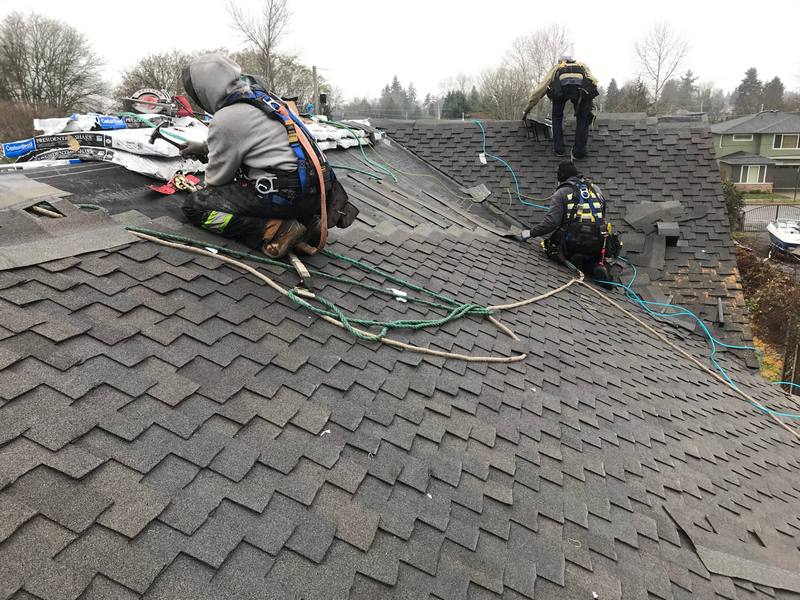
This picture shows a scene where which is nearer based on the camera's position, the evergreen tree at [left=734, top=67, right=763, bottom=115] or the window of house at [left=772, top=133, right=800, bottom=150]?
the window of house at [left=772, top=133, right=800, bottom=150]

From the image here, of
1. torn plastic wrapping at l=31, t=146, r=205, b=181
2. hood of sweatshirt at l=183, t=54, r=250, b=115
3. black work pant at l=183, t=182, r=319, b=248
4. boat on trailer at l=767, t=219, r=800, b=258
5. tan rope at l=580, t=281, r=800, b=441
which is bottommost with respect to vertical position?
boat on trailer at l=767, t=219, r=800, b=258

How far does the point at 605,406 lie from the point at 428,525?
189cm

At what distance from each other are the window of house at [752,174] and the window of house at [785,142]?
10.8 ft

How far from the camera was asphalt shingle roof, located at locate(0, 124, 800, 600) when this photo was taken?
4.85ft

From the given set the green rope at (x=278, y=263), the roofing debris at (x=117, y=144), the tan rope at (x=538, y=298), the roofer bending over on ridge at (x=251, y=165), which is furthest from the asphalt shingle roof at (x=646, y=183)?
the roofer bending over on ridge at (x=251, y=165)

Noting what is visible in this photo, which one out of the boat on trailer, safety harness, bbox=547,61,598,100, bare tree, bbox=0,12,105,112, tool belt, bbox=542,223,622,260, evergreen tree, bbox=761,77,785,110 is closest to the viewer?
tool belt, bbox=542,223,622,260

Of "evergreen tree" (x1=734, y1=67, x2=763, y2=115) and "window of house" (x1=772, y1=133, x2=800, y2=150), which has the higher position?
"evergreen tree" (x1=734, y1=67, x2=763, y2=115)

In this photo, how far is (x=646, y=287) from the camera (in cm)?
638

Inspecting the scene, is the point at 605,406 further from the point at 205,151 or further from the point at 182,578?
the point at 205,151

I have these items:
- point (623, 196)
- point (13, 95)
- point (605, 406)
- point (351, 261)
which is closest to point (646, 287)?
point (623, 196)

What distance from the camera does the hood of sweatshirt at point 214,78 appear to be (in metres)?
3.06

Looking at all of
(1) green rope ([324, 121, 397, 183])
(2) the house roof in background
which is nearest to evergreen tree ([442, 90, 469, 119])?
(2) the house roof in background

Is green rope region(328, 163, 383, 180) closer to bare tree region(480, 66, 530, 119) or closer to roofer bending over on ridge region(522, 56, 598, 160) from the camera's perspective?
roofer bending over on ridge region(522, 56, 598, 160)

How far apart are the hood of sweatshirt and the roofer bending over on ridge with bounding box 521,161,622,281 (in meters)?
4.00
